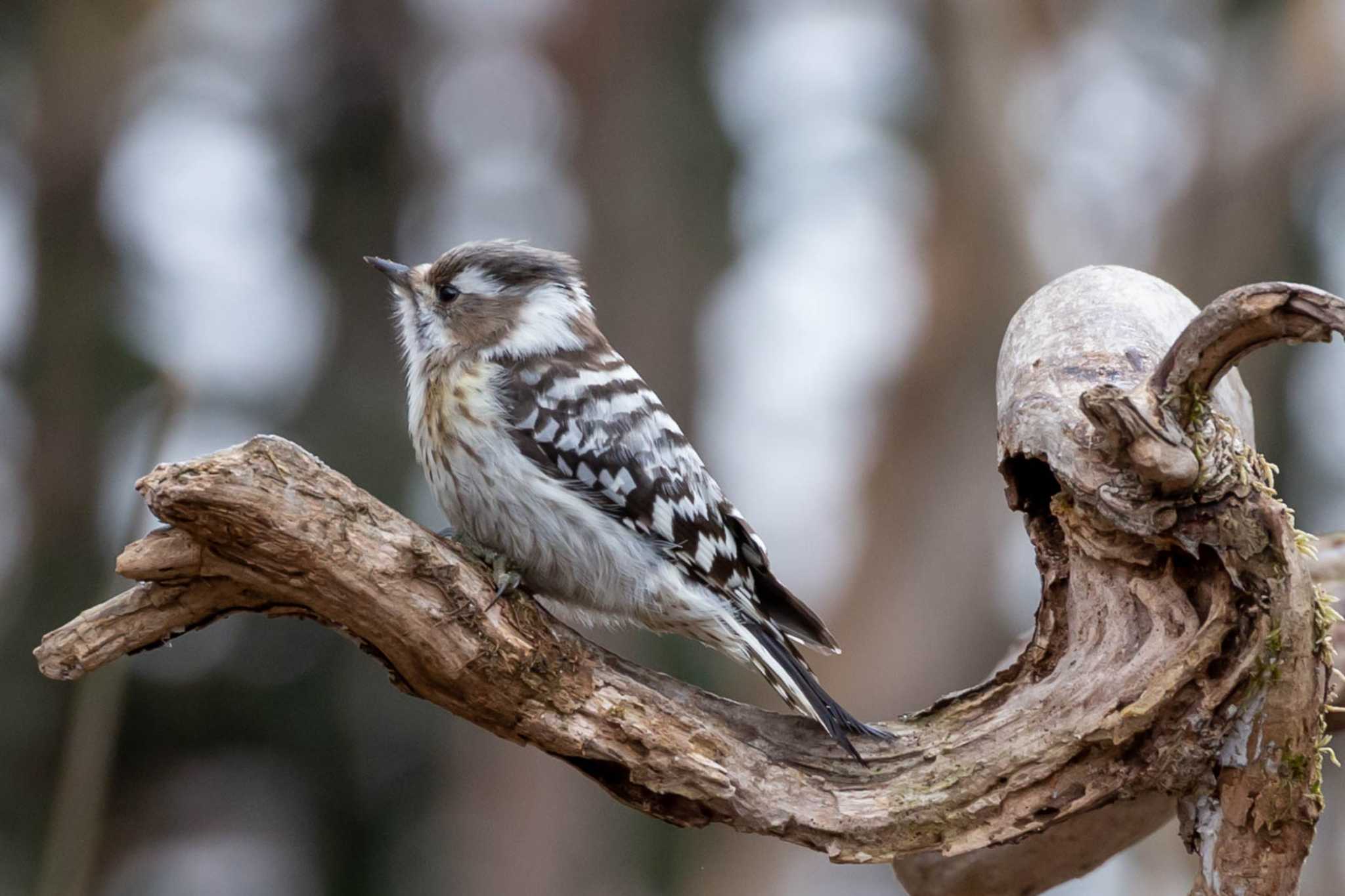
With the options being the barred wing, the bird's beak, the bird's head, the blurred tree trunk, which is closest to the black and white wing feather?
the barred wing

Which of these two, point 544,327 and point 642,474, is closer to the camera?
point 642,474

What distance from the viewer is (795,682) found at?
3.51 metres

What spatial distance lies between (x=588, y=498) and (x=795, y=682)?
806mm

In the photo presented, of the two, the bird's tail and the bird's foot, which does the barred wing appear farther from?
the bird's foot

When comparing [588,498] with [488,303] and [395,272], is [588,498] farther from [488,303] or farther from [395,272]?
[395,272]

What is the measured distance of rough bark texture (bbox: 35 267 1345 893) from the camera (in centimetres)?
296

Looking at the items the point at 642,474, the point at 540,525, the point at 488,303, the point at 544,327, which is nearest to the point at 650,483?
the point at 642,474

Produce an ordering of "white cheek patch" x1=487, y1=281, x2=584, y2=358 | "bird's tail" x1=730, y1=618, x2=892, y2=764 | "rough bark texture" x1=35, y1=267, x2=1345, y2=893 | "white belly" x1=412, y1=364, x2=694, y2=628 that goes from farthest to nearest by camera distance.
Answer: "white cheek patch" x1=487, y1=281, x2=584, y2=358 < "white belly" x1=412, y1=364, x2=694, y2=628 < "bird's tail" x1=730, y1=618, x2=892, y2=764 < "rough bark texture" x1=35, y1=267, x2=1345, y2=893

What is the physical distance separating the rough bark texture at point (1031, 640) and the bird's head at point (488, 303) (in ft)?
3.45

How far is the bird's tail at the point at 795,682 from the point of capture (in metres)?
3.42

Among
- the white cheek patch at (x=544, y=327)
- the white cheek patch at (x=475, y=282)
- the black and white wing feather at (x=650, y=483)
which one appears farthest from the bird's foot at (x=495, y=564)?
the white cheek patch at (x=475, y=282)

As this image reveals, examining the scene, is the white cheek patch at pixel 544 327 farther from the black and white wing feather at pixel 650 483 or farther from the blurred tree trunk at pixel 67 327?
the blurred tree trunk at pixel 67 327

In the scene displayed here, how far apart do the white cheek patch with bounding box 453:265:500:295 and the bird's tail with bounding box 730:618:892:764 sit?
53.8 inches

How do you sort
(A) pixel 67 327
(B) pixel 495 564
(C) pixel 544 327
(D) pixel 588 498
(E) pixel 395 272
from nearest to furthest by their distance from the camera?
(B) pixel 495 564 → (D) pixel 588 498 → (C) pixel 544 327 → (E) pixel 395 272 → (A) pixel 67 327
